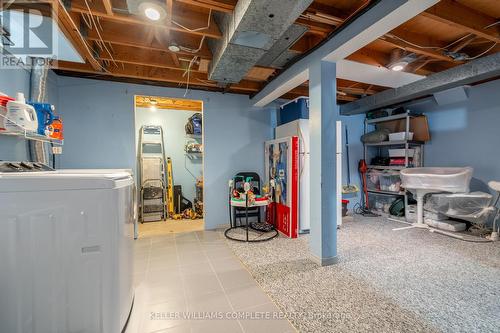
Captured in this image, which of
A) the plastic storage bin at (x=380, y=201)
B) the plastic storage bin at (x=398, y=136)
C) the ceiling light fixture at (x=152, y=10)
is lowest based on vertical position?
the plastic storage bin at (x=380, y=201)

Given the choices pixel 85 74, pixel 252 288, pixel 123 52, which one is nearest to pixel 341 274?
pixel 252 288

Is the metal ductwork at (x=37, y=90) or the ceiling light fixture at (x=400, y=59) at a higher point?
the ceiling light fixture at (x=400, y=59)

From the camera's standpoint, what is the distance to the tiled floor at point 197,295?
65.8 inches

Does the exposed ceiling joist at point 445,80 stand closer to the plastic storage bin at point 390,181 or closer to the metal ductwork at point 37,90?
the plastic storage bin at point 390,181

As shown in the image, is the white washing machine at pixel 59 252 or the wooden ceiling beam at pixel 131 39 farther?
the wooden ceiling beam at pixel 131 39

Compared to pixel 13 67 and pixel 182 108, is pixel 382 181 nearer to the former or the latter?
pixel 182 108

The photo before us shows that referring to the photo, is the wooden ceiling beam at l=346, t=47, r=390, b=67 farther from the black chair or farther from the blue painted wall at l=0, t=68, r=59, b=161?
the blue painted wall at l=0, t=68, r=59, b=161

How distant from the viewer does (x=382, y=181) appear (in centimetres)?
504

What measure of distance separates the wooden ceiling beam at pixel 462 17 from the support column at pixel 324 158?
0.96 metres

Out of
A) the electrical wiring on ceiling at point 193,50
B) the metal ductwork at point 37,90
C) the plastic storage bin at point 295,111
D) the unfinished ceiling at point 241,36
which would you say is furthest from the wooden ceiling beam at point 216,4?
the plastic storage bin at point 295,111

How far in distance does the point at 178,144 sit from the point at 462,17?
5.24 metres

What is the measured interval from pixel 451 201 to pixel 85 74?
20.7 ft

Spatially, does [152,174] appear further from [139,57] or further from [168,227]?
[139,57]

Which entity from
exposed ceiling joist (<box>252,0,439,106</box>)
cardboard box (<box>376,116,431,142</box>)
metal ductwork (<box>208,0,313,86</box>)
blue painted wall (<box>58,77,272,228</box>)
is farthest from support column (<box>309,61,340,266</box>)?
cardboard box (<box>376,116,431,142</box>)
